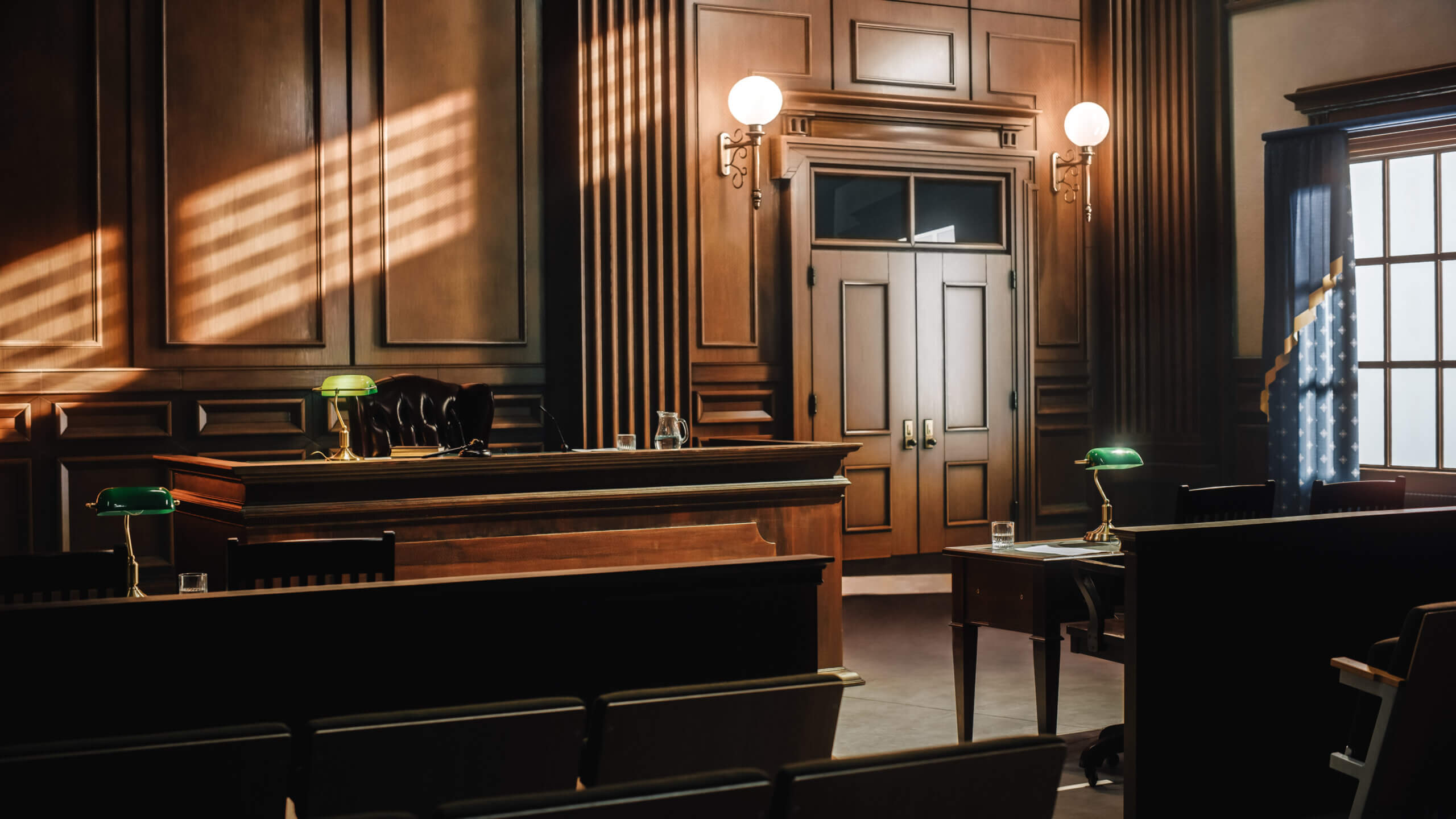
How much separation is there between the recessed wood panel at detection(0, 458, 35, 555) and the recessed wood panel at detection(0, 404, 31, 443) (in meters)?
0.10

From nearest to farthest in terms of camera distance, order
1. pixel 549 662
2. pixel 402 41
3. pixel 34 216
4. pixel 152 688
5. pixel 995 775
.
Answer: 1. pixel 995 775
2. pixel 152 688
3. pixel 549 662
4. pixel 34 216
5. pixel 402 41

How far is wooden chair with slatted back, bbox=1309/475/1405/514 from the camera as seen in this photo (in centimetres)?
425

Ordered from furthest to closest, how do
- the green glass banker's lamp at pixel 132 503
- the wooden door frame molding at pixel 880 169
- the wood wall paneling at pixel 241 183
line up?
the wooden door frame molding at pixel 880 169, the wood wall paneling at pixel 241 183, the green glass banker's lamp at pixel 132 503

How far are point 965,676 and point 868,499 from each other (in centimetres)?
333

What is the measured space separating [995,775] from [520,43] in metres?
5.79

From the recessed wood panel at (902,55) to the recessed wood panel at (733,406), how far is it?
1.95 meters

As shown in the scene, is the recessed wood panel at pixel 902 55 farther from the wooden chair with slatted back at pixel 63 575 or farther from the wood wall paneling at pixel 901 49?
the wooden chair with slatted back at pixel 63 575

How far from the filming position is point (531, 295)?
6.68 meters

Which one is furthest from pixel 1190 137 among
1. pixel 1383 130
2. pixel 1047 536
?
pixel 1047 536

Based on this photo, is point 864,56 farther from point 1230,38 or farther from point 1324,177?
point 1324,177

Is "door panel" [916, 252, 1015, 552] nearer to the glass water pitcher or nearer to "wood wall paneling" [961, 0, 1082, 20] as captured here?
"wood wall paneling" [961, 0, 1082, 20]

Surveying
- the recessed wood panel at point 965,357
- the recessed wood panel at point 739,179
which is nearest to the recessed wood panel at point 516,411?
the recessed wood panel at point 739,179

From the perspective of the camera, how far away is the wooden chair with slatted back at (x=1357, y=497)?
4.25 m

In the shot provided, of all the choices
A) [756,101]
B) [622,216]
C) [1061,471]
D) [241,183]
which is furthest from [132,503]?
[1061,471]
